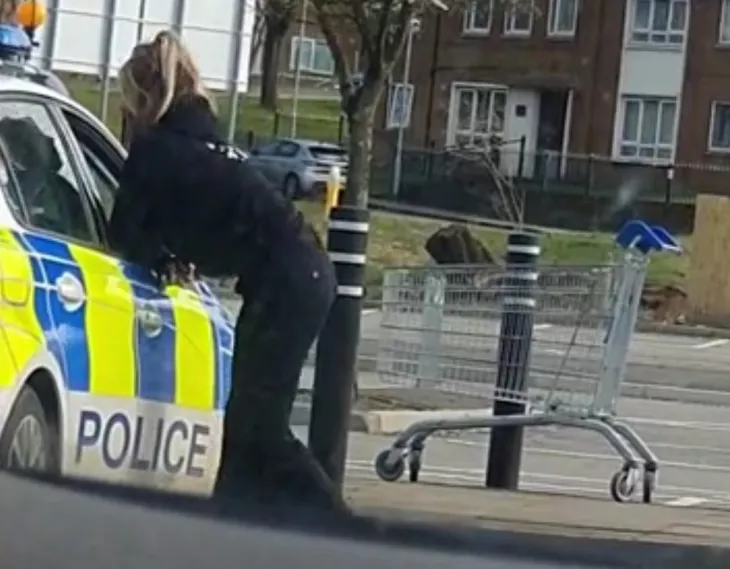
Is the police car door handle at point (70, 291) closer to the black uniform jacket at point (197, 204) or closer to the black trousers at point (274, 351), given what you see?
the black uniform jacket at point (197, 204)

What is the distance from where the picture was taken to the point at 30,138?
17.9 ft

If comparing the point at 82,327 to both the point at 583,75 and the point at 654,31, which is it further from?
the point at 583,75

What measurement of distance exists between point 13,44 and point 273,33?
277 inches

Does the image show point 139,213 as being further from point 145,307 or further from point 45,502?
point 45,502

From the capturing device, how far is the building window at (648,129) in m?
17.1

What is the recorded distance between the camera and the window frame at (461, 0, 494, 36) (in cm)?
1372

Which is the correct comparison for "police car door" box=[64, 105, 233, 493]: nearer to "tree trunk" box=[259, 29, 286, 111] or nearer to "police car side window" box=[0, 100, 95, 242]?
"police car side window" box=[0, 100, 95, 242]

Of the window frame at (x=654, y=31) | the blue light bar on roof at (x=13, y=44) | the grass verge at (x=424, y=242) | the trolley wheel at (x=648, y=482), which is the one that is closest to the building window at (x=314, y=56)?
the grass verge at (x=424, y=242)

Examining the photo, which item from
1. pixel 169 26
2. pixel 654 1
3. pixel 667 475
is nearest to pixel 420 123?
pixel 654 1

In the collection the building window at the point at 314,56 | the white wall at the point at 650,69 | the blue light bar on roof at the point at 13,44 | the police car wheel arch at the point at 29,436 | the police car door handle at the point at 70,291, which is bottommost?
the police car wheel arch at the point at 29,436

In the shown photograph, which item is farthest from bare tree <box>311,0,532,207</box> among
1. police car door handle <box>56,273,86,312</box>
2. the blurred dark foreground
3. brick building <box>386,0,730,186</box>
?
the blurred dark foreground

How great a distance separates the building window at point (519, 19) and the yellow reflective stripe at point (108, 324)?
307 inches

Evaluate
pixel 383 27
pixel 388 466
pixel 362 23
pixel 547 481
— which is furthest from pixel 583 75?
pixel 388 466

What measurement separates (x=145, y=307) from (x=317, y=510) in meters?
1.93
